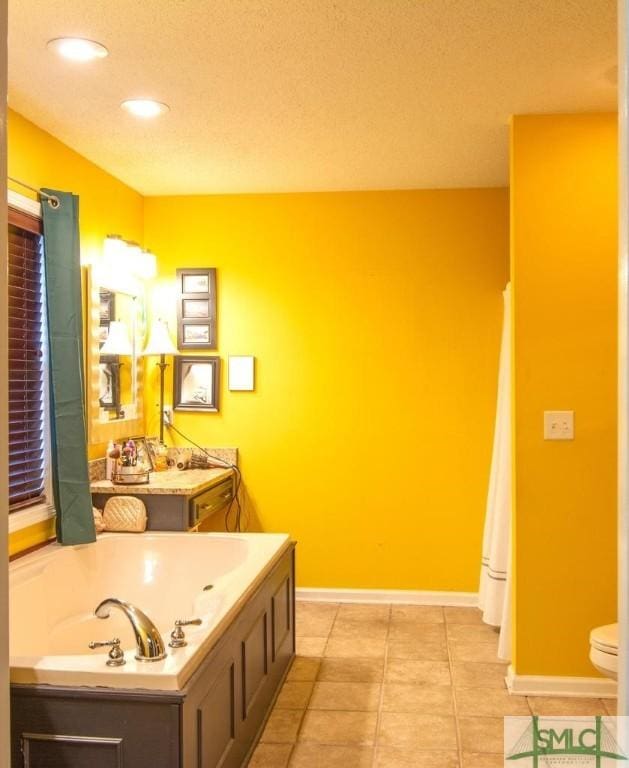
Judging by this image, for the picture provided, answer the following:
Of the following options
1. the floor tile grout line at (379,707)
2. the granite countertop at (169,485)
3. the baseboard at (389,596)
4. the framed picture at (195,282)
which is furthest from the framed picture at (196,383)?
the floor tile grout line at (379,707)

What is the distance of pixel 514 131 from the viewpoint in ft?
11.6

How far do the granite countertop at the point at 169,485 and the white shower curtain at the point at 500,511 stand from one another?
1.50 meters

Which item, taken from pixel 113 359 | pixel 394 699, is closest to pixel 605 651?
pixel 394 699

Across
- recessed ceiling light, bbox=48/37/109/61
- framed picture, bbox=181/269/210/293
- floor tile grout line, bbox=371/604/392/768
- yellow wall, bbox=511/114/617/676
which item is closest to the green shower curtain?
recessed ceiling light, bbox=48/37/109/61

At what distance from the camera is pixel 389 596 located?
4.89 m

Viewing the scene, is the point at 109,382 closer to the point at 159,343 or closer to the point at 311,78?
the point at 159,343

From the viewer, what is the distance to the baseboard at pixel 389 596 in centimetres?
483

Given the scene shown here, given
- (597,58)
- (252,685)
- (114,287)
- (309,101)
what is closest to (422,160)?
(309,101)

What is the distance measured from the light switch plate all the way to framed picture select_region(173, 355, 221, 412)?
2193 mm

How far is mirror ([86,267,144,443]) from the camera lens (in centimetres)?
415

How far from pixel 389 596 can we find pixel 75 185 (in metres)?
2.88

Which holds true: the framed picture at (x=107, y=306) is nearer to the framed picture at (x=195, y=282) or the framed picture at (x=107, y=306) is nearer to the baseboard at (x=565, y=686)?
the framed picture at (x=195, y=282)

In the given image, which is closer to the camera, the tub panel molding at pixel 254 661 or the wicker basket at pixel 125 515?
the tub panel molding at pixel 254 661

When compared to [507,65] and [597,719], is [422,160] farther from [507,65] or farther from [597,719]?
[597,719]
